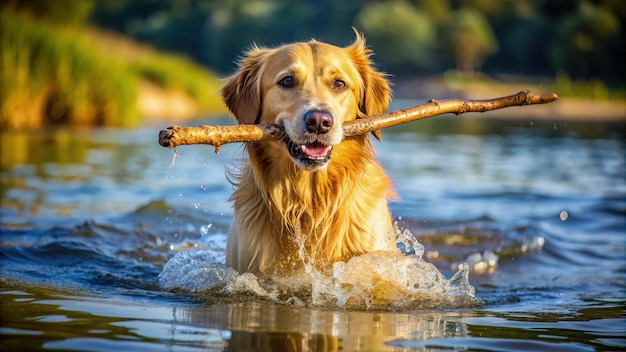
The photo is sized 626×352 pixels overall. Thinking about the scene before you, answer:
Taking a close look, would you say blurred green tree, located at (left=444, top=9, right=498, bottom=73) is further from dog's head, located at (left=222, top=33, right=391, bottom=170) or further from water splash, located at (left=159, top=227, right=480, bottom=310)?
water splash, located at (left=159, top=227, right=480, bottom=310)

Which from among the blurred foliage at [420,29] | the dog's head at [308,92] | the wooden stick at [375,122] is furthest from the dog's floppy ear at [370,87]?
the blurred foliage at [420,29]

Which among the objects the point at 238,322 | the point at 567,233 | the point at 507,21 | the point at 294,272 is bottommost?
the point at 238,322

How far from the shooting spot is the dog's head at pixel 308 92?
5293 millimetres

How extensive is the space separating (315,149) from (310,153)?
51mm

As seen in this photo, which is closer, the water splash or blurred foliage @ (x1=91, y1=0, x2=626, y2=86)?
the water splash

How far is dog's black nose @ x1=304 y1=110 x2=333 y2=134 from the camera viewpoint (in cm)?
516

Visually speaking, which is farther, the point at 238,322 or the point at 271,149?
the point at 271,149

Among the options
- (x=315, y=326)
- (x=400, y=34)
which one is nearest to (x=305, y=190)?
(x=315, y=326)

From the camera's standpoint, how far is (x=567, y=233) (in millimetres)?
9227

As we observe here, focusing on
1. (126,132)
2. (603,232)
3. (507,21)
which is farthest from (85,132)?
(507,21)

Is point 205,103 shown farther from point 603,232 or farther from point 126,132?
point 603,232

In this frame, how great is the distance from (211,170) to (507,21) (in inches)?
2341

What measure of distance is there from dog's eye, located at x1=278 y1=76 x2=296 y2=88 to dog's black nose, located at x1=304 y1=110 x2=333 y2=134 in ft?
1.76

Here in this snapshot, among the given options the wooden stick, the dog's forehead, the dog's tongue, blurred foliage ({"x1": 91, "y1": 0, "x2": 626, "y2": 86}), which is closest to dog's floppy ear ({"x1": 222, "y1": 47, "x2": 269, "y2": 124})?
the dog's forehead
